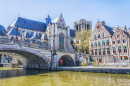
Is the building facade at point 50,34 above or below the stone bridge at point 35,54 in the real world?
above

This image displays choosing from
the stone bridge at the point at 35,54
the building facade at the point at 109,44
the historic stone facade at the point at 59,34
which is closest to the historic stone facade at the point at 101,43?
the building facade at the point at 109,44

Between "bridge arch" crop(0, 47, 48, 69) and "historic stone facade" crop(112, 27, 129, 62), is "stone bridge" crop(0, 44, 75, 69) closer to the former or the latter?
"bridge arch" crop(0, 47, 48, 69)

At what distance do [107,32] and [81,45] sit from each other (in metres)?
8.89

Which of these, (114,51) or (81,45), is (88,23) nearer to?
(81,45)

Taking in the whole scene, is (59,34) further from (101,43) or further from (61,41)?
(101,43)

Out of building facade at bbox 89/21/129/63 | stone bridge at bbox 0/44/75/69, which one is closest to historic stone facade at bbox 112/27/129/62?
building facade at bbox 89/21/129/63

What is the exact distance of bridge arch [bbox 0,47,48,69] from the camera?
1777cm

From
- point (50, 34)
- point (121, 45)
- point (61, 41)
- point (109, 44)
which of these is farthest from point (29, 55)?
point (121, 45)

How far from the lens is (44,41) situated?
124ft

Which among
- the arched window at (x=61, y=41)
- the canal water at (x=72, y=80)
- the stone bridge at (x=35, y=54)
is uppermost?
the arched window at (x=61, y=41)

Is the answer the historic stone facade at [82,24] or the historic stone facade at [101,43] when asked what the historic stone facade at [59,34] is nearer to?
the historic stone facade at [101,43]

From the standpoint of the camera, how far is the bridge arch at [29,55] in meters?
17.8

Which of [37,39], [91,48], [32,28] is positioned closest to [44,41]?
[37,39]

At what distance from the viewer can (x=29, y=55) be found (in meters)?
21.4
